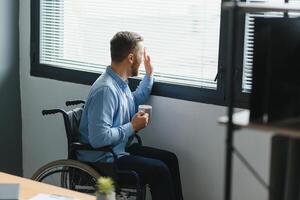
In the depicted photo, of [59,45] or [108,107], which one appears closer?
[108,107]

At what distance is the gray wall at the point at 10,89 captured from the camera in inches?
156

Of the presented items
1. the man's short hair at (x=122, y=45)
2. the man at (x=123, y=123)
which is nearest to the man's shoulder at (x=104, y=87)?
the man at (x=123, y=123)

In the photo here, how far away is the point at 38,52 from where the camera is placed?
160 inches

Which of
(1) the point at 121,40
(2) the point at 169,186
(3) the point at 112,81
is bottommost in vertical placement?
(2) the point at 169,186

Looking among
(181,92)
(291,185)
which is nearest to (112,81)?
(181,92)

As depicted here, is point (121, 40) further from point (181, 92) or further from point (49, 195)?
point (49, 195)

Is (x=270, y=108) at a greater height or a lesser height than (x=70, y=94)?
greater

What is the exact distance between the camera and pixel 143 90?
11.5 ft

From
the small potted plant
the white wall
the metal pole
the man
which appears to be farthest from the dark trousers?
the metal pole

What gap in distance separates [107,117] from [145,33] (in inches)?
27.2

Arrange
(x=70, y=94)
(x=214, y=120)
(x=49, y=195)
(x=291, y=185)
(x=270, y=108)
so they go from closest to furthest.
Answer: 1. (x=270, y=108)
2. (x=291, y=185)
3. (x=49, y=195)
4. (x=214, y=120)
5. (x=70, y=94)

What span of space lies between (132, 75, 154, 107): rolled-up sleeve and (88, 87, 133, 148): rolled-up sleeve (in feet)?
0.97

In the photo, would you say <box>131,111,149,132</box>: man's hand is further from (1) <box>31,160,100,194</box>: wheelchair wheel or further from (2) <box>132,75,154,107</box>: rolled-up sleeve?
(1) <box>31,160,100,194</box>: wheelchair wheel

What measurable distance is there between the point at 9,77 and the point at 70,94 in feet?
1.50
